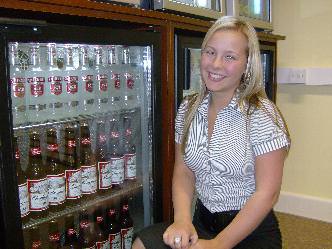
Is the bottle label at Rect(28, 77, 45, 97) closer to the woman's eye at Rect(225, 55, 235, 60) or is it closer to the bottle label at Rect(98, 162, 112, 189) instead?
the bottle label at Rect(98, 162, 112, 189)

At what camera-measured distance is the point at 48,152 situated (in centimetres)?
154

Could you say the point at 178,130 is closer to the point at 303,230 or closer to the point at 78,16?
the point at 78,16

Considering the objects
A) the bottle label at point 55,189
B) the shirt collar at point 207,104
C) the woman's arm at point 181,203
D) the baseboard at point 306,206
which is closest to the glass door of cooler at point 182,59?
the shirt collar at point 207,104

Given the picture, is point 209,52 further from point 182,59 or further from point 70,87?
point 70,87

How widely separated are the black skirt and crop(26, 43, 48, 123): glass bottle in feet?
1.90

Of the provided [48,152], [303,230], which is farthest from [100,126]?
[303,230]

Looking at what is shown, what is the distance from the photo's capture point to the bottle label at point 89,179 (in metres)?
1.57

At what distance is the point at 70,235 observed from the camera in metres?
1.69

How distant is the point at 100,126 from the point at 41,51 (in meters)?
0.45

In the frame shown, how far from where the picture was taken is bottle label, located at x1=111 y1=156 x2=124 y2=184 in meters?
1.71

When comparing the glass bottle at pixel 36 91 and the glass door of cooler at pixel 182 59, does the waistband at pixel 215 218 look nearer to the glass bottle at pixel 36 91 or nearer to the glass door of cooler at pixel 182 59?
the glass door of cooler at pixel 182 59

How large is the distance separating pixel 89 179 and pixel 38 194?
0.81 ft

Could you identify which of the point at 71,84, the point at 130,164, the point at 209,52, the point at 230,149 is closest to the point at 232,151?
the point at 230,149

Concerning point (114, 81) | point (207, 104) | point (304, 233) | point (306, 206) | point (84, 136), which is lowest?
point (304, 233)
